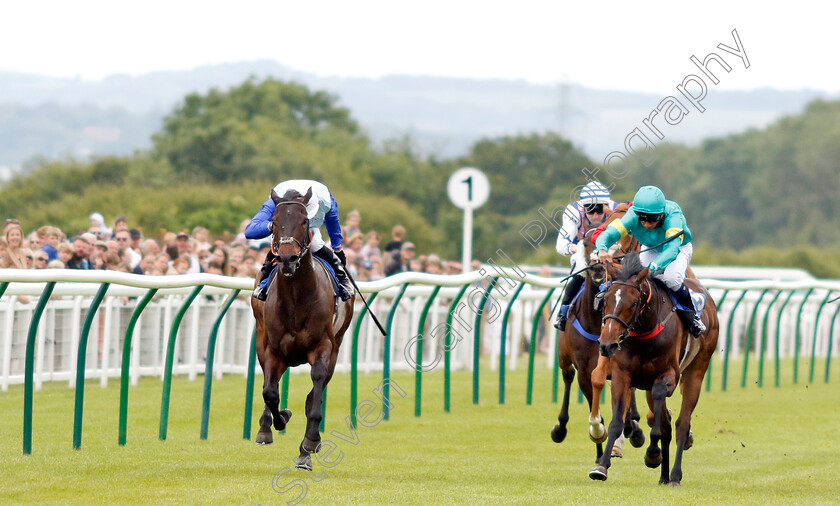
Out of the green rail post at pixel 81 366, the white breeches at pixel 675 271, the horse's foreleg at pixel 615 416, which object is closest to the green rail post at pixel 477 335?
the white breeches at pixel 675 271

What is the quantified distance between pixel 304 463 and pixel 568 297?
2.35 metres

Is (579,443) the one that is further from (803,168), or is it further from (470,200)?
(803,168)

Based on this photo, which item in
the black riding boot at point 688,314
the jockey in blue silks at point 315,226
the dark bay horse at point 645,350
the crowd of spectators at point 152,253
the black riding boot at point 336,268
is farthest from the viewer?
the crowd of spectators at point 152,253

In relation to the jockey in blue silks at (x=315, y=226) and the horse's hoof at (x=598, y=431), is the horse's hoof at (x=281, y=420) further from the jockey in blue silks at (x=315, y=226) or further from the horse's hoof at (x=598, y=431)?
the horse's hoof at (x=598, y=431)

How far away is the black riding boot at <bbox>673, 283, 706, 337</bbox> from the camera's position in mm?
7504

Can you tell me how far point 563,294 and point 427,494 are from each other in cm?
265

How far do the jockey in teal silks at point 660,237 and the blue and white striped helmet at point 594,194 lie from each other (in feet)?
3.09

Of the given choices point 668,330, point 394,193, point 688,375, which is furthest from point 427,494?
point 394,193

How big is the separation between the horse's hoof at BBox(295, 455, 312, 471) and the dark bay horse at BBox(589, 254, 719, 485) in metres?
1.55

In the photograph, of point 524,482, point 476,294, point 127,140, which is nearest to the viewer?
point 524,482

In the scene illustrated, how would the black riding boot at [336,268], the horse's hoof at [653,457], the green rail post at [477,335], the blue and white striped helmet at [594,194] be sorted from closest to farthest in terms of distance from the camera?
the horse's hoof at [653,457], the black riding boot at [336,268], the blue and white striped helmet at [594,194], the green rail post at [477,335]

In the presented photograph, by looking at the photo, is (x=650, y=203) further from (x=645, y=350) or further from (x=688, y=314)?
(x=645, y=350)

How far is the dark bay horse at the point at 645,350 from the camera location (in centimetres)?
680

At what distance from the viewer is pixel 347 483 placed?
675 centimetres
